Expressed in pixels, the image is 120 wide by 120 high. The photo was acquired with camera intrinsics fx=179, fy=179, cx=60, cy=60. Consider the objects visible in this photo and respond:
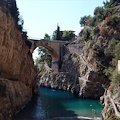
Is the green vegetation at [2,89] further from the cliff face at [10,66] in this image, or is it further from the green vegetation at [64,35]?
the green vegetation at [64,35]

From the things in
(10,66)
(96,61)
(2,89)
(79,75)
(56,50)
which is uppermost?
(56,50)

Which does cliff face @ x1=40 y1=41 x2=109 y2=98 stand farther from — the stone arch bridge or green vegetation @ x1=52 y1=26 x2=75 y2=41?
green vegetation @ x1=52 y1=26 x2=75 y2=41

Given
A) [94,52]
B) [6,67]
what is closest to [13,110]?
[6,67]

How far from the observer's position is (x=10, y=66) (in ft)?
88.6

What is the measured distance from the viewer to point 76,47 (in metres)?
51.4

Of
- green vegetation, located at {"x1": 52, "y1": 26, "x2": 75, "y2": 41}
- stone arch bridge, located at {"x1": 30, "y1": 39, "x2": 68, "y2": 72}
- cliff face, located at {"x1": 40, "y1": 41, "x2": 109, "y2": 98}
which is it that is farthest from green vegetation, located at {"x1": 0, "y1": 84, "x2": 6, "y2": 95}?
green vegetation, located at {"x1": 52, "y1": 26, "x2": 75, "y2": 41}

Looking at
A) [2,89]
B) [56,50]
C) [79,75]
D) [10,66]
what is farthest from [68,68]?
[2,89]

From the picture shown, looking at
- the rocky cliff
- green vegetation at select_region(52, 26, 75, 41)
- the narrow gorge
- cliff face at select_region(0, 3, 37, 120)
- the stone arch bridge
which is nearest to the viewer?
cliff face at select_region(0, 3, 37, 120)

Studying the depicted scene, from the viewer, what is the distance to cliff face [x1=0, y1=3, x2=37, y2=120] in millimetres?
20697

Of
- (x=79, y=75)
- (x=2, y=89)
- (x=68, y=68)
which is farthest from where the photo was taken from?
(x=68, y=68)

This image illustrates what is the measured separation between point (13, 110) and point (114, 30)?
95.7 feet

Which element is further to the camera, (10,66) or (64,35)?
(64,35)

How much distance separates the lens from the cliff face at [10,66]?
2070 centimetres

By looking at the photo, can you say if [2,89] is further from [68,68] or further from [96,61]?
[68,68]
